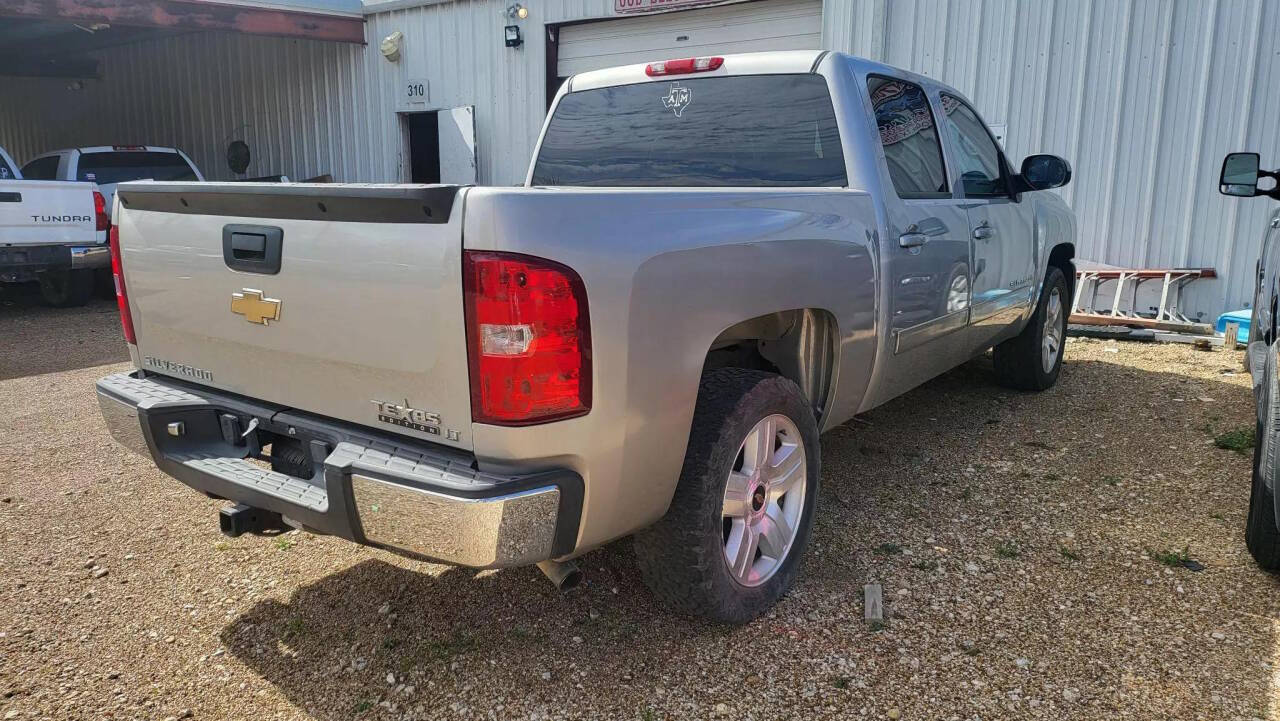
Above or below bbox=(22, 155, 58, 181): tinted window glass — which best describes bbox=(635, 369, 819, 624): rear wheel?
below

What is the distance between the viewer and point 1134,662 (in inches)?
108

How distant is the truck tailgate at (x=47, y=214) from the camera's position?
8539 millimetres

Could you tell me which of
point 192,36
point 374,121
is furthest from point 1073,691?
point 192,36

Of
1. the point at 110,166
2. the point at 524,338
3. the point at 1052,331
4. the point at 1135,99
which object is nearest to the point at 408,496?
the point at 524,338

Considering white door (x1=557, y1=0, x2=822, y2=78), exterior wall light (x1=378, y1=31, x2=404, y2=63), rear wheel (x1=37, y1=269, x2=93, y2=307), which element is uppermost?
exterior wall light (x1=378, y1=31, x2=404, y2=63)

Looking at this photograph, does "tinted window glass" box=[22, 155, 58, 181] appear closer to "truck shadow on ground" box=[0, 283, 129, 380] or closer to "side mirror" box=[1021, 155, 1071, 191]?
"truck shadow on ground" box=[0, 283, 129, 380]

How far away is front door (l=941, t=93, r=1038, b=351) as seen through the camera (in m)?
4.42

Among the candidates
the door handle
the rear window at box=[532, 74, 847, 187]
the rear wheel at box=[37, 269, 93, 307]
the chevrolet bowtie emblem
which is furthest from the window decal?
the rear wheel at box=[37, 269, 93, 307]

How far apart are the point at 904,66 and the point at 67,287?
31.0 ft

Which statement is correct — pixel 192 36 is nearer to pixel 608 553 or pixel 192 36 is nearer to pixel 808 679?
pixel 608 553

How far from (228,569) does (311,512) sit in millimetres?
1297

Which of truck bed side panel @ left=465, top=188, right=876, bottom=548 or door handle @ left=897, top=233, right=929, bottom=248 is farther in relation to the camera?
door handle @ left=897, top=233, right=929, bottom=248

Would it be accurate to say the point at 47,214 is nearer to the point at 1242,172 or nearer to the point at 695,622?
the point at 695,622

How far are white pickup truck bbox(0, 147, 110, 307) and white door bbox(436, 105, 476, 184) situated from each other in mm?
4805
